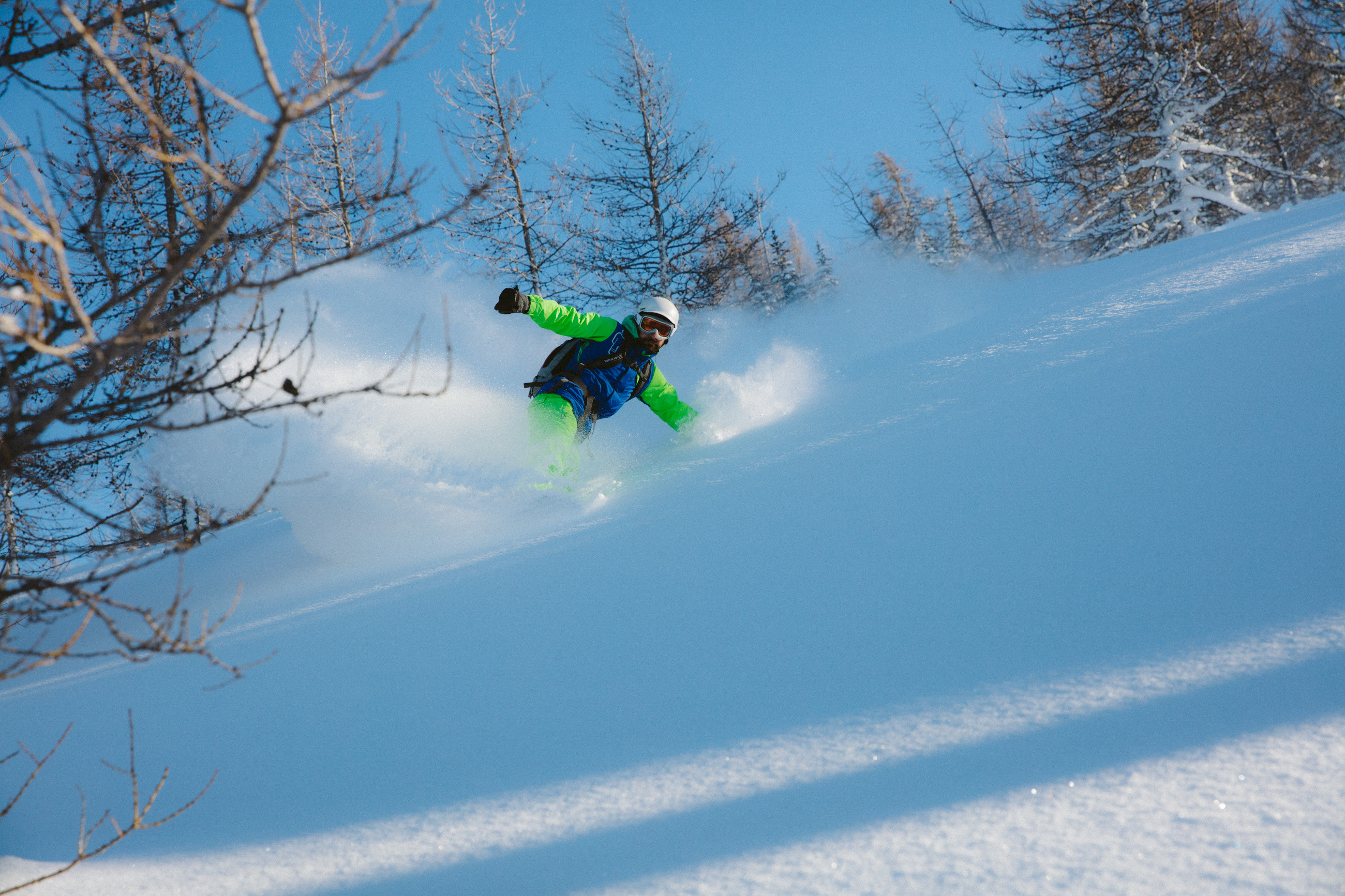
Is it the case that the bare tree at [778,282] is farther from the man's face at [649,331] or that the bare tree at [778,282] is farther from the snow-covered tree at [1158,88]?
the man's face at [649,331]

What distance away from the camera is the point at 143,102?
0.97 meters

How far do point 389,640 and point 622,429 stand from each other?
4242 millimetres

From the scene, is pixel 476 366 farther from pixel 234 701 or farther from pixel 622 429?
pixel 234 701

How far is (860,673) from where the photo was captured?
1582 mm

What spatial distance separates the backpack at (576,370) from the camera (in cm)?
459

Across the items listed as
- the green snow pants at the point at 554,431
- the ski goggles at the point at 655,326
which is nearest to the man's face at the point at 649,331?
the ski goggles at the point at 655,326

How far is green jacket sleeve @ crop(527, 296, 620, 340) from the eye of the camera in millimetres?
4180

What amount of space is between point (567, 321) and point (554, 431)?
77cm

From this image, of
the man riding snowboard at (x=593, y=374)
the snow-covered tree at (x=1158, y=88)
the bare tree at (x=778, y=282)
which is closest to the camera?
the man riding snowboard at (x=593, y=374)

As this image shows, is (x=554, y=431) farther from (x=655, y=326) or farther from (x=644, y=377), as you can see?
(x=655, y=326)

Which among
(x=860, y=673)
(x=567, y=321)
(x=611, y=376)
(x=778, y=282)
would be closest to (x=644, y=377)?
(x=611, y=376)

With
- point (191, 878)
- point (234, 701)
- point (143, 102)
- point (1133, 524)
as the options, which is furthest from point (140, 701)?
point (1133, 524)

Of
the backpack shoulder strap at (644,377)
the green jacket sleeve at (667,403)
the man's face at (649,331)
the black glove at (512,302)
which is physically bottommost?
the green jacket sleeve at (667,403)

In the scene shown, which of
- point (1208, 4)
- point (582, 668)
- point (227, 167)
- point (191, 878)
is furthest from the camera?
point (1208, 4)
